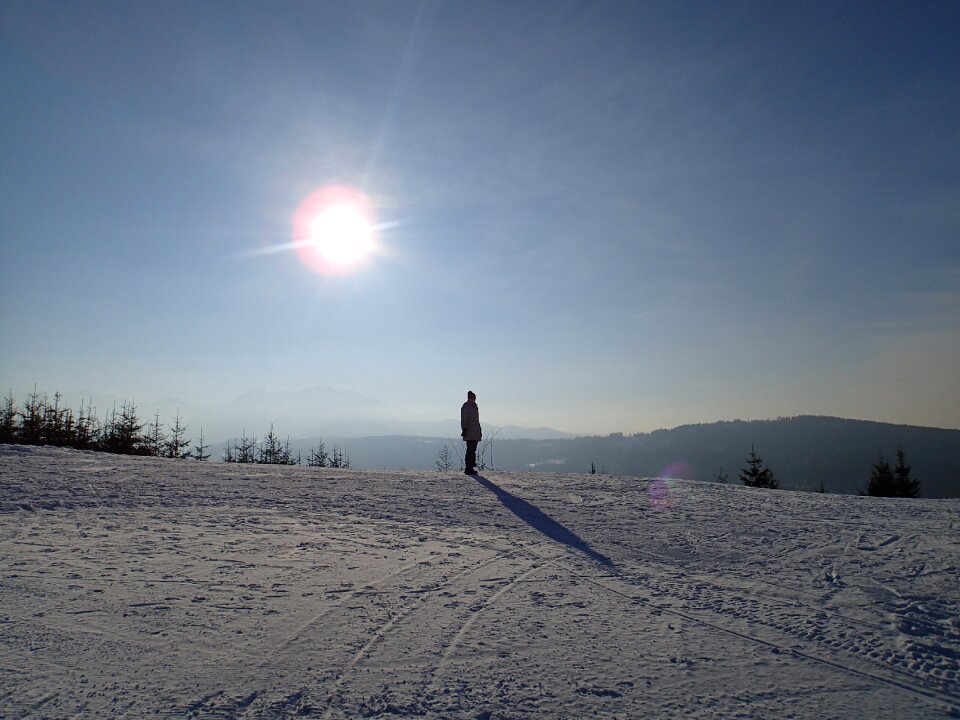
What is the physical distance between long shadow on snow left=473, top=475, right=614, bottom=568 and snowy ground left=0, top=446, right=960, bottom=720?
7 centimetres

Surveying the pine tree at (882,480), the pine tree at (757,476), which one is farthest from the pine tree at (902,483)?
the pine tree at (757,476)

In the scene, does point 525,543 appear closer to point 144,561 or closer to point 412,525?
point 412,525

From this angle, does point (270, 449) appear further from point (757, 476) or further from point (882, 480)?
point (882, 480)

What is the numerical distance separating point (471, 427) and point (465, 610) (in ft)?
34.7

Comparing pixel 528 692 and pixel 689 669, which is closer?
pixel 528 692

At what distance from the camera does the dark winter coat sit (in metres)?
16.0

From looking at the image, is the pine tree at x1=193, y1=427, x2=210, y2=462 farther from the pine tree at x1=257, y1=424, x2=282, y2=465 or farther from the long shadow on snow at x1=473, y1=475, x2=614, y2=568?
the long shadow on snow at x1=473, y1=475, x2=614, y2=568

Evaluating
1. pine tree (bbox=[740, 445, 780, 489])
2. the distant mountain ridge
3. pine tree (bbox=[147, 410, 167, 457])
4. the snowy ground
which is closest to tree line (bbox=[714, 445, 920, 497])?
pine tree (bbox=[740, 445, 780, 489])

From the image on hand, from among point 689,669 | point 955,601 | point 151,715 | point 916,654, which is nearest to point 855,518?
point 955,601

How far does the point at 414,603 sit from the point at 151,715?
254 centimetres

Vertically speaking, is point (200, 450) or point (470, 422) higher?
point (470, 422)

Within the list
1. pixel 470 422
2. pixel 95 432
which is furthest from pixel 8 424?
pixel 470 422

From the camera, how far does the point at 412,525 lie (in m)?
9.08

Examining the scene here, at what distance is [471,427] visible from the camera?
16031mm
